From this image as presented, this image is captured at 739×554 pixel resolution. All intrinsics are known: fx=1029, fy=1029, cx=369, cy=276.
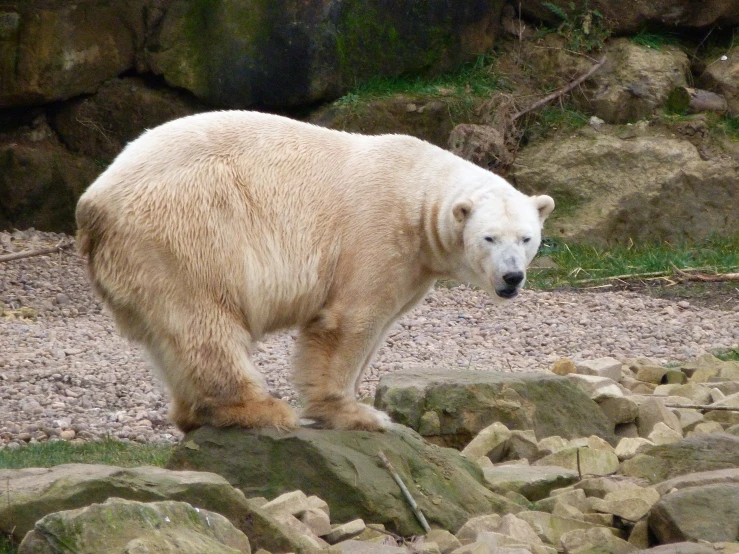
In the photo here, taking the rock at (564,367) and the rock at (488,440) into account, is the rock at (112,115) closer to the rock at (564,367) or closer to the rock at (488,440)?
the rock at (564,367)

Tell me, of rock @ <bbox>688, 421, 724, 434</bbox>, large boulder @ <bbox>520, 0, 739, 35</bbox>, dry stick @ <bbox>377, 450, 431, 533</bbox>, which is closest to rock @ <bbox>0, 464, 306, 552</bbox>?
dry stick @ <bbox>377, 450, 431, 533</bbox>

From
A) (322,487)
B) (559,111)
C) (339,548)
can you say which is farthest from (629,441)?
(559,111)

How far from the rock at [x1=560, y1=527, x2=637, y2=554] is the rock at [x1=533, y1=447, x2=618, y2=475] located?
0.91m

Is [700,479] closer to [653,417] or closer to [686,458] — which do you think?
[686,458]

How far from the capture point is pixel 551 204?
4703 millimetres

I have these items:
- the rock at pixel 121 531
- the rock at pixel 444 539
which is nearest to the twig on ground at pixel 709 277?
the rock at pixel 444 539

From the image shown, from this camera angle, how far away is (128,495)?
320 centimetres

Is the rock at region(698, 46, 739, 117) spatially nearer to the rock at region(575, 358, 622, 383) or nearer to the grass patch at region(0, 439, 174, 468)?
the rock at region(575, 358, 622, 383)

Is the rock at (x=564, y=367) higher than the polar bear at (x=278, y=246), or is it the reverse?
the polar bear at (x=278, y=246)

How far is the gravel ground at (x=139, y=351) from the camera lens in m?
5.94

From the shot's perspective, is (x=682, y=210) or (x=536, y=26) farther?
(x=536, y=26)

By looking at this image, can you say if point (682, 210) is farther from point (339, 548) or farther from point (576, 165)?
point (339, 548)

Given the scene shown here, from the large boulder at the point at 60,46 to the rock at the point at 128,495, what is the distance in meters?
7.57

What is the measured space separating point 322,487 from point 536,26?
9220mm
